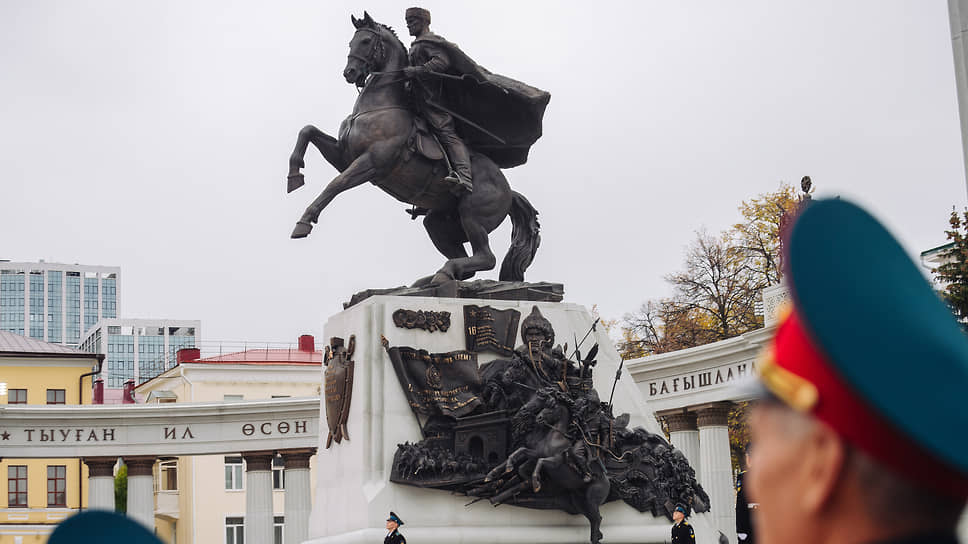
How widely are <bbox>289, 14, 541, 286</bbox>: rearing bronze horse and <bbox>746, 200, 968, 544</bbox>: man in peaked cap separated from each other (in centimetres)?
1440

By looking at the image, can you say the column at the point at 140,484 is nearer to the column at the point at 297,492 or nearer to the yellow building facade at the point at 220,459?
the column at the point at 297,492

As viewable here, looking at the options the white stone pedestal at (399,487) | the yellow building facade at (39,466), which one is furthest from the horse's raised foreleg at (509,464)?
the yellow building facade at (39,466)

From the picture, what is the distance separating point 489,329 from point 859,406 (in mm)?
14086

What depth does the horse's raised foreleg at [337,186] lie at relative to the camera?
15852mm

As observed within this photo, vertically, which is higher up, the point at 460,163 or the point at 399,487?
the point at 460,163

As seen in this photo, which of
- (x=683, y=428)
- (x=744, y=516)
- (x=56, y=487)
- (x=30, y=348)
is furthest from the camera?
(x=30, y=348)

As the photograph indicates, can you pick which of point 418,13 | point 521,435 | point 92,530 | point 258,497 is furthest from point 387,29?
point 258,497

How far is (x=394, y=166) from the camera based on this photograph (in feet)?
53.6

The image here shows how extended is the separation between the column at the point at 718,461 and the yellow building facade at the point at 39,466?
33.1 m

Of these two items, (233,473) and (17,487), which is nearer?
(17,487)

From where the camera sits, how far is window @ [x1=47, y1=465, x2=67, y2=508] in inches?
2235

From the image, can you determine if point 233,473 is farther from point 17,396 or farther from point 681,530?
point 681,530

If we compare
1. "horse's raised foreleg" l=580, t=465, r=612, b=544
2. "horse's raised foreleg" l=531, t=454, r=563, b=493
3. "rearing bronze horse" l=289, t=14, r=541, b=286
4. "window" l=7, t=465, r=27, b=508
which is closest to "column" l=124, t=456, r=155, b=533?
"rearing bronze horse" l=289, t=14, r=541, b=286

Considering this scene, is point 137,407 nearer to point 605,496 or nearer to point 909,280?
point 605,496
